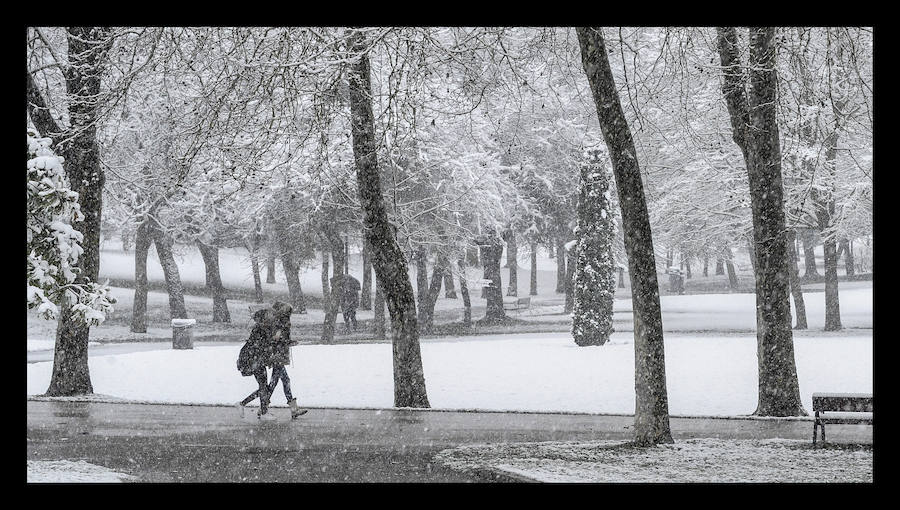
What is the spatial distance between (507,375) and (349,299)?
1693 centimetres

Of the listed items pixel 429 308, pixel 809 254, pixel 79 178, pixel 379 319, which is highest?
pixel 79 178

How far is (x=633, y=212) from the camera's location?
11547mm

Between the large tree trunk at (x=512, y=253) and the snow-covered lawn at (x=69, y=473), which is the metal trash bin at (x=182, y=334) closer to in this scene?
the large tree trunk at (x=512, y=253)

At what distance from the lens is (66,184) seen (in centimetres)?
1050

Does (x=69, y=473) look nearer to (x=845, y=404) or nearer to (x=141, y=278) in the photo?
(x=845, y=404)

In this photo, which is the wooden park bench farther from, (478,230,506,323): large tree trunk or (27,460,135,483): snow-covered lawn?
(478,230,506,323): large tree trunk

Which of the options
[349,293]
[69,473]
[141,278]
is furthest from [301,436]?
[349,293]

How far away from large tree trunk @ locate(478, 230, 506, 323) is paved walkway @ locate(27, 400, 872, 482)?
22233mm

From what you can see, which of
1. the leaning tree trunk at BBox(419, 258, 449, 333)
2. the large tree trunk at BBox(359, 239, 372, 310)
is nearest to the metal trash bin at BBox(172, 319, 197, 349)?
the leaning tree trunk at BBox(419, 258, 449, 333)

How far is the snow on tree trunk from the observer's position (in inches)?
1151

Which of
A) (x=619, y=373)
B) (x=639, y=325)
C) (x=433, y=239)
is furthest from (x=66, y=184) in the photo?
(x=433, y=239)
